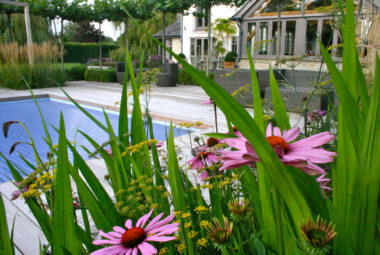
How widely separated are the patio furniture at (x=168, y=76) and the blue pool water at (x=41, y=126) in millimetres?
3355

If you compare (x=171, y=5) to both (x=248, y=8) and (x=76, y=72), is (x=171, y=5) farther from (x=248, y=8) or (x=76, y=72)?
(x=76, y=72)

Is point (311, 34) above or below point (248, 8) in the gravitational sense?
below

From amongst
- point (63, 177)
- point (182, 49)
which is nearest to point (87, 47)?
point (182, 49)

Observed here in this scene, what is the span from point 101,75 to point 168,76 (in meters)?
3.22

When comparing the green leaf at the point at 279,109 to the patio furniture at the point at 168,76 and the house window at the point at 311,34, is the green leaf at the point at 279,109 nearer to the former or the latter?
the patio furniture at the point at 168,76

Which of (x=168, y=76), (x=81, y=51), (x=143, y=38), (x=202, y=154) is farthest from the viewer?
(x=81, y=51)

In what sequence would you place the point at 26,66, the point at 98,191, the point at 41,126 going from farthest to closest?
1. the point at 26,66
2. the point at 41,126
3. the point at 98,191

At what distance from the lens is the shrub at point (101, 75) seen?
1156cm

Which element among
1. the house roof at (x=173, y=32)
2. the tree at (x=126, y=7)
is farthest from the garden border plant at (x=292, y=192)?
the house roof at (x=173, y=32)

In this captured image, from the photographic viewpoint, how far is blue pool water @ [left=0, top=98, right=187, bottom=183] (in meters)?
4.10

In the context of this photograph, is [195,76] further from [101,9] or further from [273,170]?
[101,9]

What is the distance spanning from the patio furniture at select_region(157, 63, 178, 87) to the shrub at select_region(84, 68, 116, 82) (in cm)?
251

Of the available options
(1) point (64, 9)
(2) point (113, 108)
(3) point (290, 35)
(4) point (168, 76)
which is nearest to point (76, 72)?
(1) point (64, 9)

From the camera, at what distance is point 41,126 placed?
5516mm
